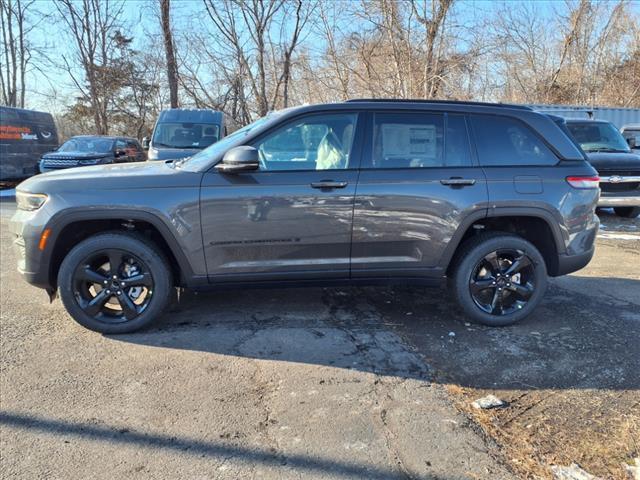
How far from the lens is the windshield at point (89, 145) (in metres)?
14.5

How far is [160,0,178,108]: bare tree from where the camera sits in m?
20.7

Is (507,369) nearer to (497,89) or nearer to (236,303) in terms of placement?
(236,303)

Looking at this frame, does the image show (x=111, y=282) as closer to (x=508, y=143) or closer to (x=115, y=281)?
(x=115, y=281)

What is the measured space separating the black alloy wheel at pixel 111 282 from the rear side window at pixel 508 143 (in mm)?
2978

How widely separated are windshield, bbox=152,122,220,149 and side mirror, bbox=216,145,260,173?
829cm

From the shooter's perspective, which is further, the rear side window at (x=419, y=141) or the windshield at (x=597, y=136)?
the windshield at (x=597, y=136)

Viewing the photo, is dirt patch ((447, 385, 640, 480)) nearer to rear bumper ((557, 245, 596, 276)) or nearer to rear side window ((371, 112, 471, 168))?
rear bumper ((557, 245, 596, 276))

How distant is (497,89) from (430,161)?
19861mm

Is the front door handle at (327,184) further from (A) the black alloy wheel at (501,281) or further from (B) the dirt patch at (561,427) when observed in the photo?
(B) the dirt patch at (561,427)

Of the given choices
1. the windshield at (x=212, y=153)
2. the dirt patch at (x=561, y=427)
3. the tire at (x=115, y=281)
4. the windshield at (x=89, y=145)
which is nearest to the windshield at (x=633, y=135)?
the dirt patch at (x=561, y=427)

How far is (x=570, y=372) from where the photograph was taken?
332 cm

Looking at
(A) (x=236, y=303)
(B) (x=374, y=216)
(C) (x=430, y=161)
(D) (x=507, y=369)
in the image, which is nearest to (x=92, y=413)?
(A) (x=236, y=303)

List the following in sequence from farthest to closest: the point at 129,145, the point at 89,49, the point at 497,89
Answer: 1. the point at 89,49
2. the point at 497,89
3. the point at 129,145

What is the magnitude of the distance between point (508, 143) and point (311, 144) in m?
1.69
